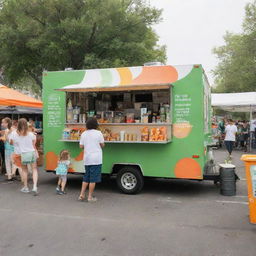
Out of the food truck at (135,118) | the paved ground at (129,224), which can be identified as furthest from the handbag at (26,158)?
the paved ground at (129,224)

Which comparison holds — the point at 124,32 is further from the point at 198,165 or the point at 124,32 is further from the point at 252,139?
the point at 198,165

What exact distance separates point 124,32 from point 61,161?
11.5 m

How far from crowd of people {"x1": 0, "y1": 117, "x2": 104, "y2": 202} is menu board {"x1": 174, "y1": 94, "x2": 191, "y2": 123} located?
170 cm

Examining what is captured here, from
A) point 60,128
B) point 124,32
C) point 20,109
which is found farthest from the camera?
point 124,32

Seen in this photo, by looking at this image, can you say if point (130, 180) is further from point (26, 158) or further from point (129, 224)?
point (26, 158)

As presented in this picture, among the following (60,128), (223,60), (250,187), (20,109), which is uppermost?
(223,60)

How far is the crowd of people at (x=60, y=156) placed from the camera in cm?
630

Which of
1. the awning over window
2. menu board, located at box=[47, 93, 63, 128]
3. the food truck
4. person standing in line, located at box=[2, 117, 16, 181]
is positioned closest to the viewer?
the food truck

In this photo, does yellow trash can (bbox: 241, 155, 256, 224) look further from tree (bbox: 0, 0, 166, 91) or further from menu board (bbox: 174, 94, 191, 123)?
tree (bbox: 0, 0, 166, 91)

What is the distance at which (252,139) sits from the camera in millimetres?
17469

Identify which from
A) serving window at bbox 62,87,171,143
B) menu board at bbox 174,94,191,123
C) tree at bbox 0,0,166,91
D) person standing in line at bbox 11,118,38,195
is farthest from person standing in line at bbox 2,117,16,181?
tree at bbox 0,0,166,91

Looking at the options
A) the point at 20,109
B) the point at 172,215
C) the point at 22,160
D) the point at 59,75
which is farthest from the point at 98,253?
the point at 20,109

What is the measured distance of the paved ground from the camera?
13.5 ft

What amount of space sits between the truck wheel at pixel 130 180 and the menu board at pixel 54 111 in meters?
1.98
